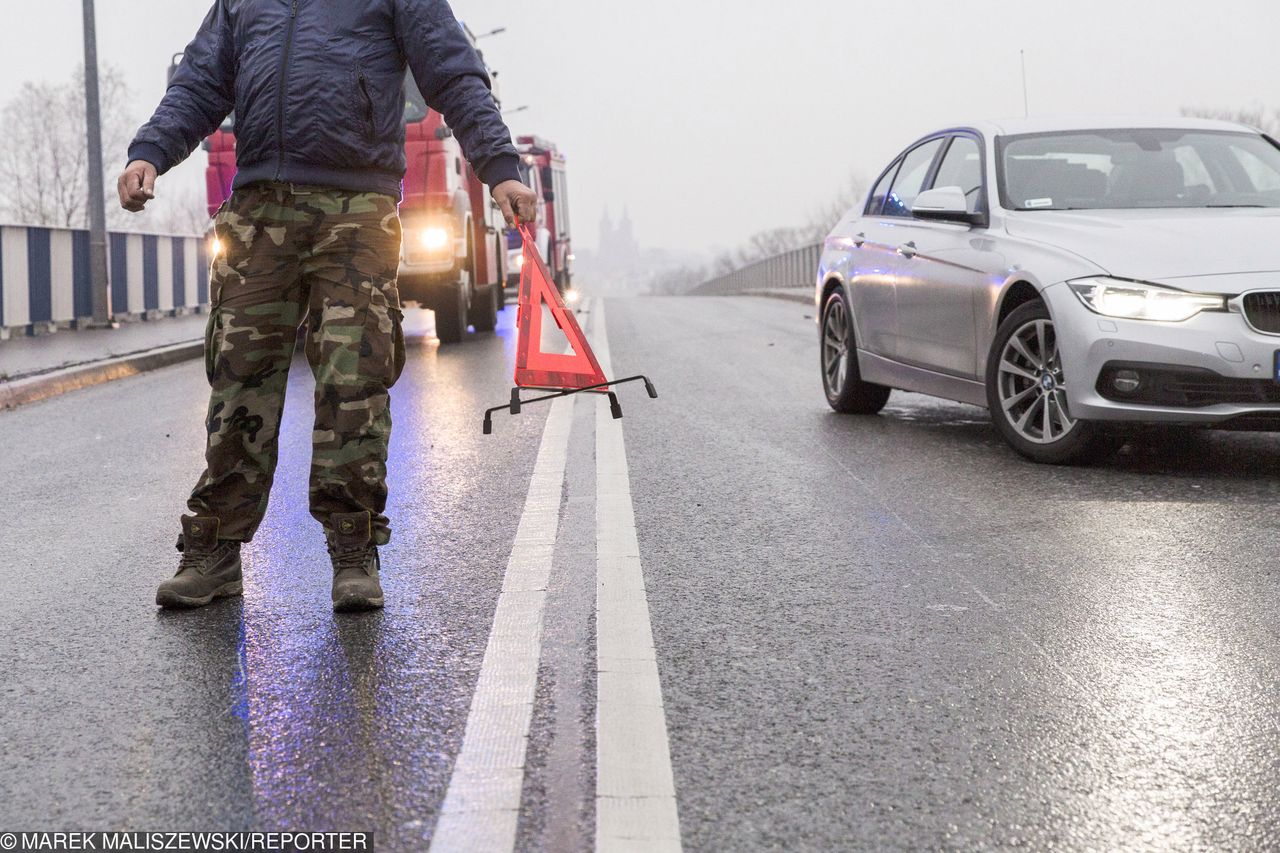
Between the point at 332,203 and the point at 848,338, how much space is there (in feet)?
15.8

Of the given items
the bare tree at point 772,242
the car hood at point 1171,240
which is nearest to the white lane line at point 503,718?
the car hood at point 1171,240

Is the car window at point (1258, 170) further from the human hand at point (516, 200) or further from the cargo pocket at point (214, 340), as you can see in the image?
the cargo pocket at point (214, 340)

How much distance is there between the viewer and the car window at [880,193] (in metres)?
9.02

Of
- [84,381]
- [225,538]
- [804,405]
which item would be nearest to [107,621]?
[225,538]

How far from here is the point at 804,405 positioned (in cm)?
962

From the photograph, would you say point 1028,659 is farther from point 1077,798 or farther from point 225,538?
point 225,538

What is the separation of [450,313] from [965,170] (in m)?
8.78

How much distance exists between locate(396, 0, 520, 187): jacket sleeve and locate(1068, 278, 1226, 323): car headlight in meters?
2.87

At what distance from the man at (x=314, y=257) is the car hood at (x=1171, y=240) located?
2.99m

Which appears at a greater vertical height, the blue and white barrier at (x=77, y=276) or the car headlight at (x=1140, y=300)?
the blue and white barrier at (x=77, y=276)

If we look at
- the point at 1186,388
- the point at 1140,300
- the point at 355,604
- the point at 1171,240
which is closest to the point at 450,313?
the point at 1171,240

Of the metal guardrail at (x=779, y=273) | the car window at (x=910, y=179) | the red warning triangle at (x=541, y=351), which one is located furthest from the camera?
the metal guardrail at (x=779, y=273)

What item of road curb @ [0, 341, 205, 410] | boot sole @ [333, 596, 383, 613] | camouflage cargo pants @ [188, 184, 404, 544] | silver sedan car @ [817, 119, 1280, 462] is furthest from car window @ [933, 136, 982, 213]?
road curb @ [0, 341, 205, 410]

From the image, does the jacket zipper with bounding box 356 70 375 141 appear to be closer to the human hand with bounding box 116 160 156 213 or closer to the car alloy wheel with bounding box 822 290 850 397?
the human hand with bounding box 116 160 156 213
